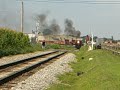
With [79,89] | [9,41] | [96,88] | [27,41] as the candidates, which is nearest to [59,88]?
[79,89]

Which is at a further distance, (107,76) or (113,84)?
(107,76)

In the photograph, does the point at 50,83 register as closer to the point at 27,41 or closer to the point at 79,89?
the point at 79,89

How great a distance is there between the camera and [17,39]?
55.8 metres

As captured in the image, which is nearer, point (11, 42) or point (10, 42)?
point (10, 42)

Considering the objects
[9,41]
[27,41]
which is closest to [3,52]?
[9,41]

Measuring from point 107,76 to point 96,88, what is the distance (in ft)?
10.3

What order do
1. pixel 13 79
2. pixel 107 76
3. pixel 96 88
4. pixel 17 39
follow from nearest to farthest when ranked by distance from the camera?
1. pixel 96 88
2. pixel 107 76
3. pixel 13 79
4. pixel 17 39

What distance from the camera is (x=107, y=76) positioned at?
16844 millimetres

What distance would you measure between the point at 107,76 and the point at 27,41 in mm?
47400

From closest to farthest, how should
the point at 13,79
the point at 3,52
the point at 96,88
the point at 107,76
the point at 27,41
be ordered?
the point at 96,88, the point at 107,76, the point at 13,79, the point at 3,52, the point at 27,41

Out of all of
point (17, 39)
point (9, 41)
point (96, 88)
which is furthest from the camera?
point (17, 39)

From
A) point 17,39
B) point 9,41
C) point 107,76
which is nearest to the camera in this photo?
point 107,76

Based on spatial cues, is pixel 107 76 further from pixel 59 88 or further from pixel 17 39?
pixel 17 39

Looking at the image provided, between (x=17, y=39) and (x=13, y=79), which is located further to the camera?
(x=17, y=39)
